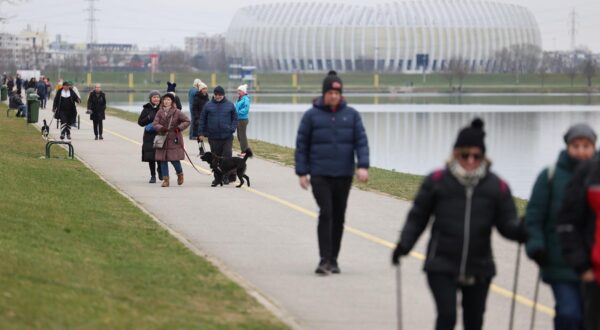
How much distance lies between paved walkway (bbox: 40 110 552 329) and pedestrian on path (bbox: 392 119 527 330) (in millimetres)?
2244

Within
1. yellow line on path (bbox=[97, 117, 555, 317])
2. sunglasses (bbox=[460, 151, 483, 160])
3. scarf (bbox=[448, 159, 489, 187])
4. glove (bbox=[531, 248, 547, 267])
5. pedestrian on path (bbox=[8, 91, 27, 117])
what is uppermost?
sunglasses (bbox=[460, 151, 483, 160])

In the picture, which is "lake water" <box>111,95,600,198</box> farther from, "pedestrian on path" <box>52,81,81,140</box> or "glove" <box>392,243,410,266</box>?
"glove" <box>392,243,410,266</box>

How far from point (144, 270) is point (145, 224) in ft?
14.1

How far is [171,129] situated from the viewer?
23.1 m

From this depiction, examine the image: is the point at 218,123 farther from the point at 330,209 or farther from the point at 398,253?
the point at 398,253

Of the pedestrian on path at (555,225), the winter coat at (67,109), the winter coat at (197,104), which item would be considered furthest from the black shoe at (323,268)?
the winter coat at (67,109)

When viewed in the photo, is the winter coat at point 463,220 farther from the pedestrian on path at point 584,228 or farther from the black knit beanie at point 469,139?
the pedestrian on path at point 584,228

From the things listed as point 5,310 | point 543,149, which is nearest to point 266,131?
point 543,149

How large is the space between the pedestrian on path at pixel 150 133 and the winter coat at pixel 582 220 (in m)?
16.2

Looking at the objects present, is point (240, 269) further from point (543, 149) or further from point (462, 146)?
point (543, 149)

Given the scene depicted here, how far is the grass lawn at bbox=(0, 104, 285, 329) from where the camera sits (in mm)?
9742

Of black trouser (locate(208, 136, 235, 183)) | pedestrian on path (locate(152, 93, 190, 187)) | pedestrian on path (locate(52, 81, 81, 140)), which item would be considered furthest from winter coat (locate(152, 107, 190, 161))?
pedestrian on path (locate(52, 81, 81, 140))

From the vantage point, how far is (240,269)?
44.4 feet

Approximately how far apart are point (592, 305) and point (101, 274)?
17.5 ft
